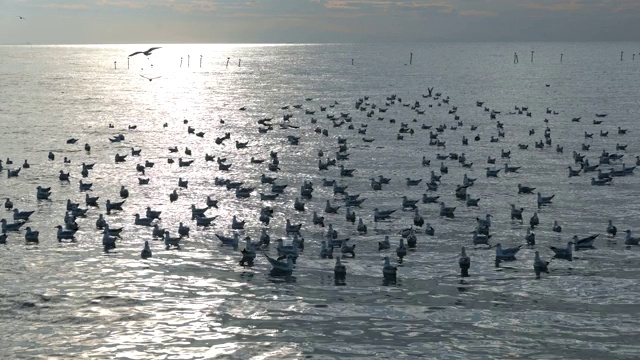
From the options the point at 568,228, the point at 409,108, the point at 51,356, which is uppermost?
the point at 409,108

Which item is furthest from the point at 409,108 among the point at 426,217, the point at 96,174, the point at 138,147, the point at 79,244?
the point at 79,244

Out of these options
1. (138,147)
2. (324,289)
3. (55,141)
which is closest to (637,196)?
(324,289)

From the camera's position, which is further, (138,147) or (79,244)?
(138,147)

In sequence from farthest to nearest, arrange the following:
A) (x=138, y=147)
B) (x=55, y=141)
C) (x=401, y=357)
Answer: (x=55, y=141), (x=138, y=147), (x=401, y=357)

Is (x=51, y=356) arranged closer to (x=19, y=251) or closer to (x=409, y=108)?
(x=19, y=251)

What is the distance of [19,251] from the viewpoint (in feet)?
132

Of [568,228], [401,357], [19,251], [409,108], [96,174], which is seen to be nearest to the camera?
[401,357]

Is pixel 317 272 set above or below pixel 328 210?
below

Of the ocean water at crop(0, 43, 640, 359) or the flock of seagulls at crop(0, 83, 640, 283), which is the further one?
the flock of seagulls at crop(0, 83, 640, 283)

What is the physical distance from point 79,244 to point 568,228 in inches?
930

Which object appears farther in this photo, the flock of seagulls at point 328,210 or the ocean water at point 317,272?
the flock of seagulls at point 328,210

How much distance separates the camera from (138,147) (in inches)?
2995

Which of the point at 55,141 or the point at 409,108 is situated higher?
the point at 409,108

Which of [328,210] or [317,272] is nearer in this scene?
[317,272]
